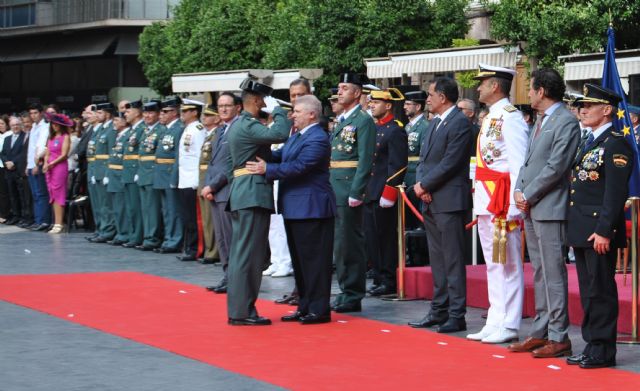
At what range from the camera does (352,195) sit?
12508 mm

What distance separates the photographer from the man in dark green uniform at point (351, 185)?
1252 centimetres

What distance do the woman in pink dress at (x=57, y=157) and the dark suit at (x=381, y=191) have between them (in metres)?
8.94

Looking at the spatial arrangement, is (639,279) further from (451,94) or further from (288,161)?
(288,161)

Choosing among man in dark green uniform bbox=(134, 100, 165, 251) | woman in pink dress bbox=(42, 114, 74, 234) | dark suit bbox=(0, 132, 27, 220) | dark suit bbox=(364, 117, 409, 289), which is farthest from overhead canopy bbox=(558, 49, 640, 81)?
dark suit bbox=(0, 132, 27, 220)

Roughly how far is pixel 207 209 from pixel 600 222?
8.54 metres

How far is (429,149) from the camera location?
37.6 feet

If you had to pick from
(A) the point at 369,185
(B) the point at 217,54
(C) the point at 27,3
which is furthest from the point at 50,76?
(A) the point at 369,185

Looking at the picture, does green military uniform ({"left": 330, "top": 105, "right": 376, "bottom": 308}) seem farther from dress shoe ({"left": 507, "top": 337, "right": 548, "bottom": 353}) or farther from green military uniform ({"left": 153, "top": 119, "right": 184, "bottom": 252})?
green military uniform ({"left": 153, "top": 119, "right": 184, "bottom": 252})

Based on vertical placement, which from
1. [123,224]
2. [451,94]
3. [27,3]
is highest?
[27,3]

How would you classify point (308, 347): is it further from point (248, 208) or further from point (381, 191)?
point (381, 191)

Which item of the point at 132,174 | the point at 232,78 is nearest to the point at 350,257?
the point at 132,174

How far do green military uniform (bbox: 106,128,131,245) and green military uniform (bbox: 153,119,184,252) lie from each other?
1.27 m

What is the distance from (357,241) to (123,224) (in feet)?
26.2

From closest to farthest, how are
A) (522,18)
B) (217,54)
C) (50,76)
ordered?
1. (522,18)
2. (217,54)
3. (50,76)
